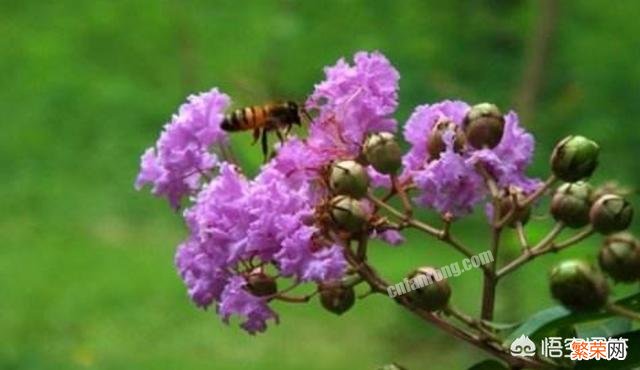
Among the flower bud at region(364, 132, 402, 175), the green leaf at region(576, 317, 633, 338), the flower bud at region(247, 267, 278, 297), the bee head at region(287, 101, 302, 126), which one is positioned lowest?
the green leaf at region(576, 317, 633, 338)

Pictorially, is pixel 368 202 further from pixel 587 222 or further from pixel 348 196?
pixel 587 222

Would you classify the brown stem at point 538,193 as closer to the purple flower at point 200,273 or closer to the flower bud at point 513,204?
the flower bud at point 513,204

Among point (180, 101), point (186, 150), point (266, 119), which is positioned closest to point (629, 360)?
point (186, 150)

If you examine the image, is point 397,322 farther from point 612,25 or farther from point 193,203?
point 193,203

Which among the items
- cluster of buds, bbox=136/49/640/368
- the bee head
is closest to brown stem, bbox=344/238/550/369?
cluster of buds, bbox=136/49/640/368

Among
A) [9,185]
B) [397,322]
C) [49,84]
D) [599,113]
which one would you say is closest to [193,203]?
[599,113]

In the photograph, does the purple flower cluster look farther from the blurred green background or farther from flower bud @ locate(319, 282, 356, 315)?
the blurred green background

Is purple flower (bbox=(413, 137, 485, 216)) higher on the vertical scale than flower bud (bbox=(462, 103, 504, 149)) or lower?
lower
